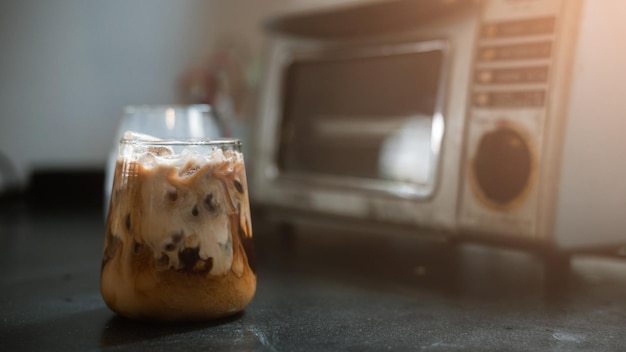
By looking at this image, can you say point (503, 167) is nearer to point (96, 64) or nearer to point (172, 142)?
point (172, 142)

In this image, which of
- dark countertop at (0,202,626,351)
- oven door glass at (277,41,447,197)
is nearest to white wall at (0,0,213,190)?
dark countertop at (0,202,626,351)

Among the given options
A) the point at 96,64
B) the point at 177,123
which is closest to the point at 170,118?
the point at 177,123

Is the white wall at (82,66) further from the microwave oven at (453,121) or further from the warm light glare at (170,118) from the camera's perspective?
the warm light glare at (170,118)

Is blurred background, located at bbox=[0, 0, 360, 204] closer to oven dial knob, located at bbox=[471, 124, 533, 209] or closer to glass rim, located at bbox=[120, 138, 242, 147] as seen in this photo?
oven dial knob, located at bbox=[471, 124, 533, 209]

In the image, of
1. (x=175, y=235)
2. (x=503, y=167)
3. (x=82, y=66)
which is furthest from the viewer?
(x=82, y=66)

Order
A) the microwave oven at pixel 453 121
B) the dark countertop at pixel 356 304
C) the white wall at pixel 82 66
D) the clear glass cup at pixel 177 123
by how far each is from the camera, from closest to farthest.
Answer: the dark countertop at pixel 356 304 → the microwave oven at pixel 453 121 → the clear glass cup at pixel 177 123 → the white wall at pixel 82 66

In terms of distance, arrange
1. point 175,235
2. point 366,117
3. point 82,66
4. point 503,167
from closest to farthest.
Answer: point 175,235, point 503,167, point 366,117, point 82,66

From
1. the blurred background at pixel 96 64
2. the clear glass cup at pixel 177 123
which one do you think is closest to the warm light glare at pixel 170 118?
the clear glass cup at pixel 177 123
